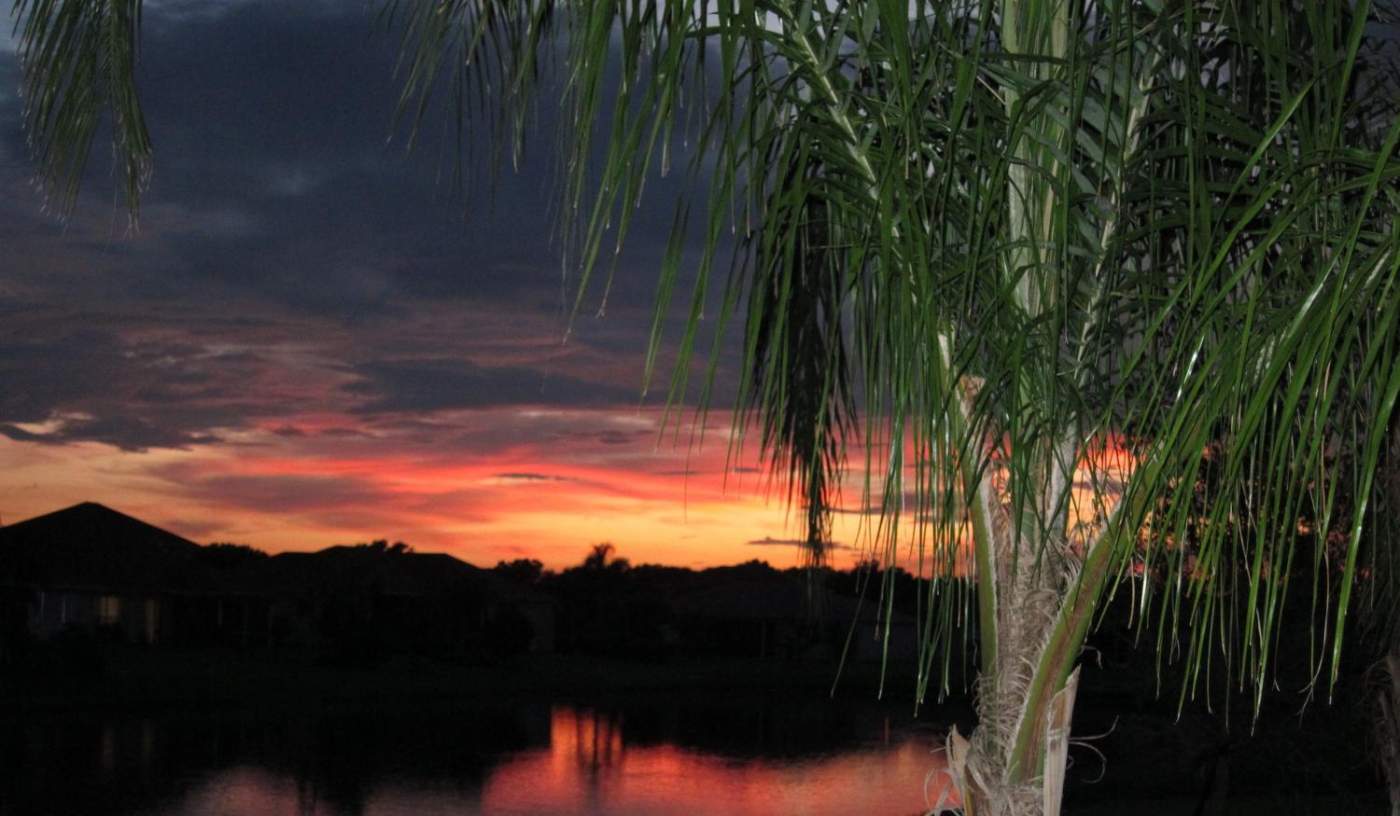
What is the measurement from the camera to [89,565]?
111ft

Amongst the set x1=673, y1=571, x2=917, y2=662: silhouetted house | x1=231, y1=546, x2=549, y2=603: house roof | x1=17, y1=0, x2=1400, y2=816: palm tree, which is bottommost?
x1=673, y1=571, x2=917, y2=662: silhouetted house

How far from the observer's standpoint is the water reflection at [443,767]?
16.9 metres

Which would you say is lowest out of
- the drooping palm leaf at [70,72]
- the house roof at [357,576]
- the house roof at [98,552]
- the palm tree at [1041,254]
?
the house roof at [357,576]

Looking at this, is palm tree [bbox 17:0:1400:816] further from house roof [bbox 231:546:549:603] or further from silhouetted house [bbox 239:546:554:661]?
house roof [bbox 231:546:549:603]

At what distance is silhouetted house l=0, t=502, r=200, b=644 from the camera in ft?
104

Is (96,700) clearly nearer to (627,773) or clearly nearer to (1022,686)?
Result: (627,773)

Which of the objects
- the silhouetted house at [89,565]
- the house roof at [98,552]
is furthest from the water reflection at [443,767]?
the house roof at [98,552]

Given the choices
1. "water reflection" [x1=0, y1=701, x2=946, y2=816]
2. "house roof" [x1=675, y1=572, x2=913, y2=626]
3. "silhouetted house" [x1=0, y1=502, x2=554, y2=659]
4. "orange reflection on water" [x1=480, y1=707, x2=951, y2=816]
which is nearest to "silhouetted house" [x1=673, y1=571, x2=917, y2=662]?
"house roof" [x1=675, y1=572, x2=913, y2=626]

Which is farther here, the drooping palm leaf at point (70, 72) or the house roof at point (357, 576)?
the house roof at point (357, 576)

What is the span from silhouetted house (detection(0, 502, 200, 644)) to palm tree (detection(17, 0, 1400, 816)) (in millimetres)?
30550

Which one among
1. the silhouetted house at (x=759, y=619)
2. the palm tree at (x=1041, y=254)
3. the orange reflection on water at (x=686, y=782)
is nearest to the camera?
the palm tree at (x=1041, y=254)

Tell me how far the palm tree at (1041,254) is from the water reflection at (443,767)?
1407 cm

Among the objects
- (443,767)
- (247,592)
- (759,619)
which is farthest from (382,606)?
(443,767)

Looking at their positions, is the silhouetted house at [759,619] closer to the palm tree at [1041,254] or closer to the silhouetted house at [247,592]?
the silhouetted house at [247,592]
